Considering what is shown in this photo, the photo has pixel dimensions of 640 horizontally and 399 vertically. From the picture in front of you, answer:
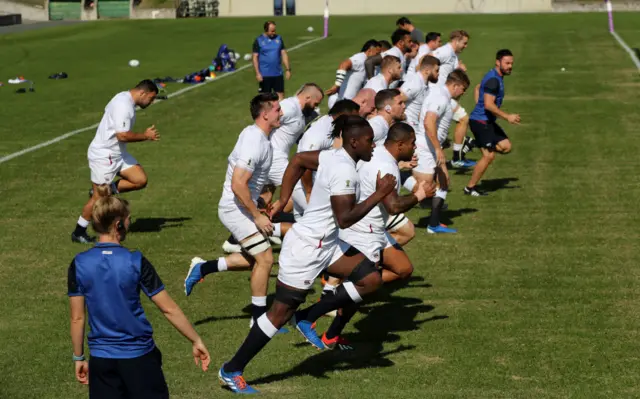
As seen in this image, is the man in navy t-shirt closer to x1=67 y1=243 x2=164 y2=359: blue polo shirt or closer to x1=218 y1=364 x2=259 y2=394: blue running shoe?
x1=218 y1=364 x2=259 y2=394: blue running shoe

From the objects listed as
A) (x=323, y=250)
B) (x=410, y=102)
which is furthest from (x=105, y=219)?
(x=410, y=102)

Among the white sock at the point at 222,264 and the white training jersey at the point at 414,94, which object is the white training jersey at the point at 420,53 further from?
the white sock at the point at 222,264

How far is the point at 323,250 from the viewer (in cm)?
970

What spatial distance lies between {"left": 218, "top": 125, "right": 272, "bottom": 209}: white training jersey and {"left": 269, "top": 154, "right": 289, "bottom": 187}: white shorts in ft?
10.3

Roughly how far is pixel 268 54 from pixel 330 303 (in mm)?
17190

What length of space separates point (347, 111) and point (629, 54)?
99.0 ft

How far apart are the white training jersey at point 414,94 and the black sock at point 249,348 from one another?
26.2ft

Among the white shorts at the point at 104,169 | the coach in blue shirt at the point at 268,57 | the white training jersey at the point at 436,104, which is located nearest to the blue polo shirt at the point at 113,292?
the white shorts at the point at 104,169

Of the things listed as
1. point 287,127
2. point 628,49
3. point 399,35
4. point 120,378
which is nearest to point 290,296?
point 120,378

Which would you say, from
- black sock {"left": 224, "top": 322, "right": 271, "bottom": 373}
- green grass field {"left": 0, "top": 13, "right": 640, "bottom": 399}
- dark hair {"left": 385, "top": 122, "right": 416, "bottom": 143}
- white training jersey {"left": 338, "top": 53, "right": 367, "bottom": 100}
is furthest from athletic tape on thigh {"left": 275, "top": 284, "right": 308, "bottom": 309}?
white training jersey {"left": 338, "top": 53, "right": 367, "bottom": 100}

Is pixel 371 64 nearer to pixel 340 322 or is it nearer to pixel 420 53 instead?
pixel 420 53

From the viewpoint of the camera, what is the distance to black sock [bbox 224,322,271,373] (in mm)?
9391

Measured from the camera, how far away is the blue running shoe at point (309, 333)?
10.4 m

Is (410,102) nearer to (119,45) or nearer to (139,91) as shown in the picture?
(139,91)
